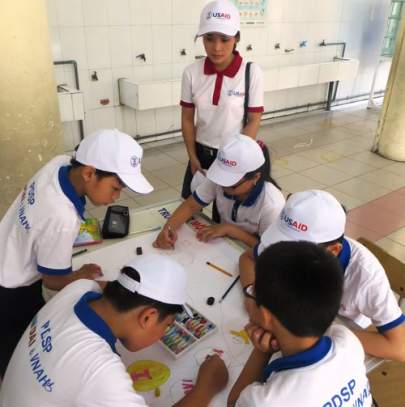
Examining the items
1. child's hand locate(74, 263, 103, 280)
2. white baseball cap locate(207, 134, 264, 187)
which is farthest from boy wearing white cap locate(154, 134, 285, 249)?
child's hand locate(74, 263, 103, 280)

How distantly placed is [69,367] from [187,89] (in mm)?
1761

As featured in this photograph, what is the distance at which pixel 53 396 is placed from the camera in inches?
32.8

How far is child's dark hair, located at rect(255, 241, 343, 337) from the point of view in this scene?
84 cm

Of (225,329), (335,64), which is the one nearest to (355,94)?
(335,64)

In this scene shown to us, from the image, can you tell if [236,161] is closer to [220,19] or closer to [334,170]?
[220,19]

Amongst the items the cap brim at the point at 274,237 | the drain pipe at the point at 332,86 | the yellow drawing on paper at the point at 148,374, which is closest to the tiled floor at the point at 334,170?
the drain pipe at the point at 332,86

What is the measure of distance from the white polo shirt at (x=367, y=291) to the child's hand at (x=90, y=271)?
615 mm

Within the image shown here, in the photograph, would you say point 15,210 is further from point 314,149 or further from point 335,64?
point 335,64

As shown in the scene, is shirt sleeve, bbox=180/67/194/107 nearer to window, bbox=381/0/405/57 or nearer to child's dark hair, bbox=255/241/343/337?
child's dark hair, bbox=255/241/343/337

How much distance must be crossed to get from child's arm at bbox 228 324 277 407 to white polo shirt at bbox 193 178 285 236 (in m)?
0.71

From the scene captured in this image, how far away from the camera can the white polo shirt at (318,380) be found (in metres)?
0.82

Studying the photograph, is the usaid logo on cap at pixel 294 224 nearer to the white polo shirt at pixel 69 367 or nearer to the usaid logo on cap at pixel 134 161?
the usaid logo on cap at pixel 134 161

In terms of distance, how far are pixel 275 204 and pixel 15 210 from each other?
1027 millimetres

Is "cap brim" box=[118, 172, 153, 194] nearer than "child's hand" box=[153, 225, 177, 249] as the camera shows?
Yes
